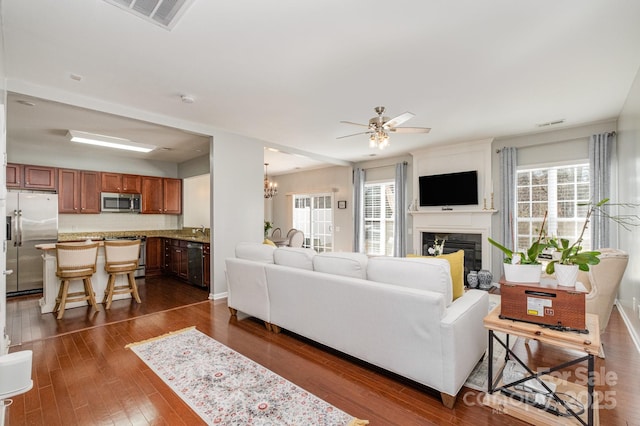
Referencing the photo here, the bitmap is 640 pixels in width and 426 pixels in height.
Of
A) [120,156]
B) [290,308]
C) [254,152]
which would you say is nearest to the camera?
[290,308]

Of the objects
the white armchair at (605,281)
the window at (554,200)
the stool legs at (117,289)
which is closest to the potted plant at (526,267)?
the white armchair at (605,281)

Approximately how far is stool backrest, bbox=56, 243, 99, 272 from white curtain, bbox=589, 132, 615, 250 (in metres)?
7.40

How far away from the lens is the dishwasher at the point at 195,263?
17.8ft

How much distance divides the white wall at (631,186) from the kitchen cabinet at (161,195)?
8031 mm

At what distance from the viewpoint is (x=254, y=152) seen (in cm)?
547

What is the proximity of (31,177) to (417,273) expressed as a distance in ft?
22.8

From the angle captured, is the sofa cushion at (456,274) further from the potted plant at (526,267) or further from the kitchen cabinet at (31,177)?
the kitchen cabinet at (31,177)

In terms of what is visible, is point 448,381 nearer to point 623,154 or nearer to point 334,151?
point 623,154

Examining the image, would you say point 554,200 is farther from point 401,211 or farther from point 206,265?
point 206,265

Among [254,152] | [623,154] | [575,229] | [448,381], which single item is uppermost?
[254,152]

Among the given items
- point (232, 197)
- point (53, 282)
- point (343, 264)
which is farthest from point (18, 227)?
point (343, 264)

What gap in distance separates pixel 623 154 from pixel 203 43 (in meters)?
5.43

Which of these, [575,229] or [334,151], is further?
[334,151]

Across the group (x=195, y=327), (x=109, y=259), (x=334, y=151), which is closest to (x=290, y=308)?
(x=195, y=327)
